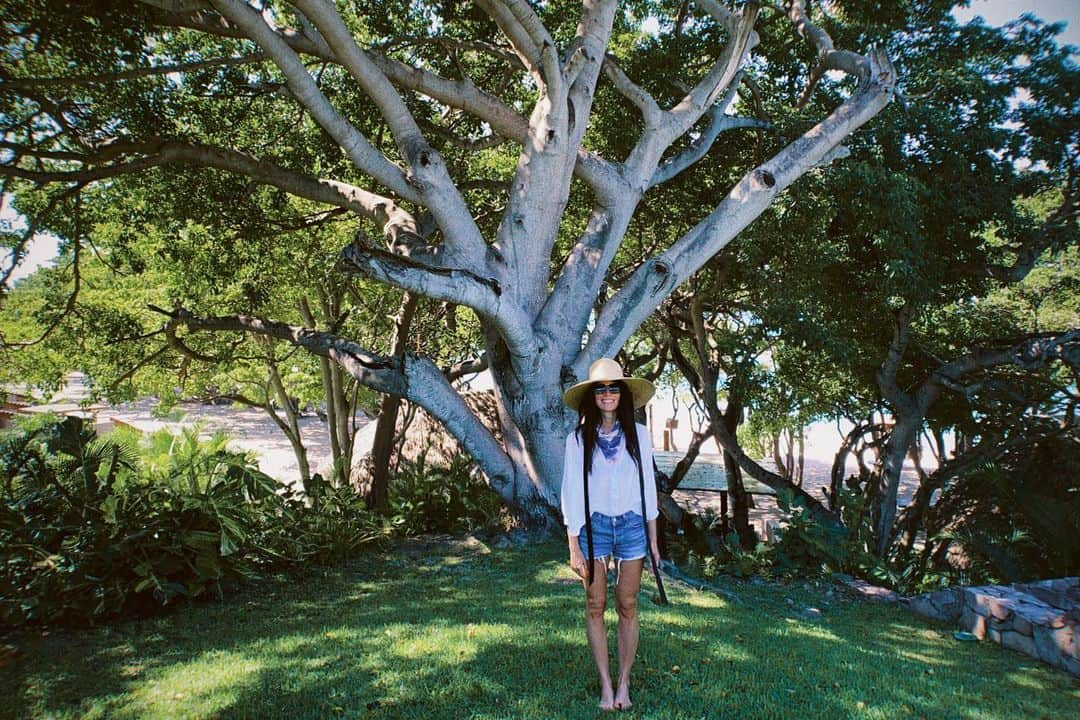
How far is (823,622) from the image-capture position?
6383 millimetres

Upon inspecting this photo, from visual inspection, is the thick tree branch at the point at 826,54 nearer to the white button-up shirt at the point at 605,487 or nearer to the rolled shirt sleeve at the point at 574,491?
the white button-up shirt at the point at 605,487

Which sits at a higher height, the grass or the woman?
the woman

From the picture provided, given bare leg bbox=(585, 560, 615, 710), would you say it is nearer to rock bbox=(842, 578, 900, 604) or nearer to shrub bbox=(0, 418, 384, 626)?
shrub bbox=(0, 418, 384, 626)

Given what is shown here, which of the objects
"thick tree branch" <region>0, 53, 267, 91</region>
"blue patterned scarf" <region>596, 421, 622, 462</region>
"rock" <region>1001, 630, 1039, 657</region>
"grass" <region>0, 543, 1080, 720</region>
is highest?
"thick tree branch" <region>0, 53, 267, 91</region>

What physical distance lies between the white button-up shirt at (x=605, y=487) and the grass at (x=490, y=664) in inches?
41.4

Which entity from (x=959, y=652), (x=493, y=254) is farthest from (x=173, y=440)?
(x=959, y=652)

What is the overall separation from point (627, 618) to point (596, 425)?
108 cm

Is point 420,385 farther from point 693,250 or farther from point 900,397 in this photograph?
point 900,397

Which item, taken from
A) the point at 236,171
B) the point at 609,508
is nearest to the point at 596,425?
the point at 609,508

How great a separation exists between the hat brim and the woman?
0.10m

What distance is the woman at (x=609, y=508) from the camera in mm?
3789

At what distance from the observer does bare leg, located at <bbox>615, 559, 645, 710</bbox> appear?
3.75 meters

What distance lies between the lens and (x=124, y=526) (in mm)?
5852

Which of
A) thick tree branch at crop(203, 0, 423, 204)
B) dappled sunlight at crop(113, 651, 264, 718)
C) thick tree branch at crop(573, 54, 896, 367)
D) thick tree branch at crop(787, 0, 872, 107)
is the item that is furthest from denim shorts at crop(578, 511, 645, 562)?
thick tree branch at crop(787, 0, 872, 107)
